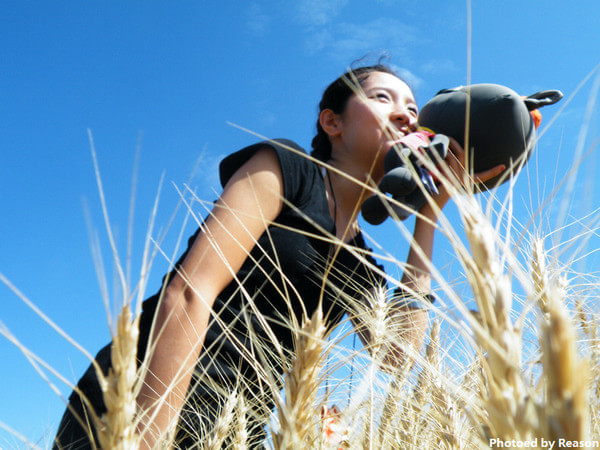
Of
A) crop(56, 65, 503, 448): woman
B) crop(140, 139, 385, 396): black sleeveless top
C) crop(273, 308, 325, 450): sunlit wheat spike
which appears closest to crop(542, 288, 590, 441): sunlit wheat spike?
crop(273, 308, 325, 450): sunlit wheat spike

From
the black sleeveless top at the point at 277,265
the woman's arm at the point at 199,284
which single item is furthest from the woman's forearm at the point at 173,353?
the black sleeveless top at the point at 277,265

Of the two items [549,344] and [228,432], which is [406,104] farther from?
[549,344]

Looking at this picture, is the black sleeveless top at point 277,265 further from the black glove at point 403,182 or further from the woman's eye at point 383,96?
the woman's eye at point 383,96

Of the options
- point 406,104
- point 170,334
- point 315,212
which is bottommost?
point 170,334

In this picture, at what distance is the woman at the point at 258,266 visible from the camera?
2.81ft

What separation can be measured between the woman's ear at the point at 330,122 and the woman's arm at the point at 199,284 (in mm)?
471

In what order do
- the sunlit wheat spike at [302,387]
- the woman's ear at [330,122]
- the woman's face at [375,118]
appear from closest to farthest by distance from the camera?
1. the sunlit wheat spike at [302,387]
2. the woman's face at [375,118]
3. the woman's ear at [330,122]

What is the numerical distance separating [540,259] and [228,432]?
676mm

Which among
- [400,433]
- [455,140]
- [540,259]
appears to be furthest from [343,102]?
[400,433]

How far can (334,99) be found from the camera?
1.60 m

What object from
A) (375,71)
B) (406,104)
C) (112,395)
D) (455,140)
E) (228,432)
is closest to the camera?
(112,395)

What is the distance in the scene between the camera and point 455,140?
1.24 meters

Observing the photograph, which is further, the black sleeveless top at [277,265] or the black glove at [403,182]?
the black sleeveless top at [277,265]

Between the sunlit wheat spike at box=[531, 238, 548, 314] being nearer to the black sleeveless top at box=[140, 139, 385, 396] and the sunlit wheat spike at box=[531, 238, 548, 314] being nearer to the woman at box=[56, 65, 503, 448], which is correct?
the woman at box=[56, 65, 503, 448]
